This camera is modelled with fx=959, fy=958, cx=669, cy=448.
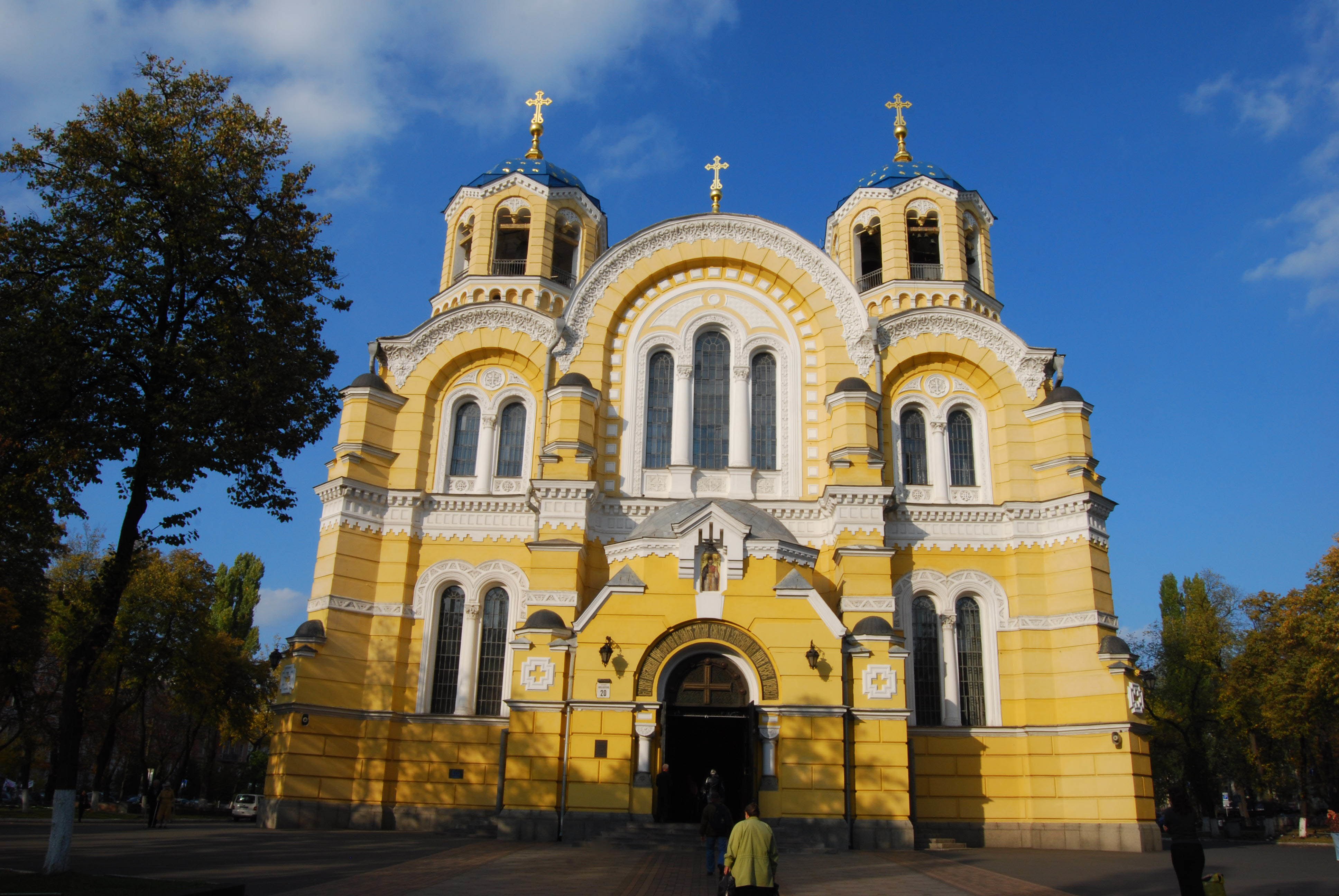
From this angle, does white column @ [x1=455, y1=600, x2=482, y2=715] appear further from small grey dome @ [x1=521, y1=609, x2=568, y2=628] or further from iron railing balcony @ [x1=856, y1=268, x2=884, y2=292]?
iron railing balcony @ [x1=856, y1=268, x2=884, y2=292]

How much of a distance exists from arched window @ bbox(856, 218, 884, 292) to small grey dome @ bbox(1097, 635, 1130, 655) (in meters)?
12.2

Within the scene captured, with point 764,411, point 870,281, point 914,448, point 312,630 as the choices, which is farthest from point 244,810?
point 870,281

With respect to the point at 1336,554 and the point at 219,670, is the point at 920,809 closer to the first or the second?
the point at 1336,554

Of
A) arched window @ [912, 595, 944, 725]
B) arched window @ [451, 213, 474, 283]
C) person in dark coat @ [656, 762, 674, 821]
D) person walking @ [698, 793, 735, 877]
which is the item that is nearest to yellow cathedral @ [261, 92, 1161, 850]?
arched window @ [912, 595, 944, 725]

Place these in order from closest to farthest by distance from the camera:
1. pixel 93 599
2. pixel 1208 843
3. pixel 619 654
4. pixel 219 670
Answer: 1. pixel 93 599
2. pixel 619 654
3. pixel 1208 843
4. pixel 219 670

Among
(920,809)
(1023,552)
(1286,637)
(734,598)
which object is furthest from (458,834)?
(1286,637)

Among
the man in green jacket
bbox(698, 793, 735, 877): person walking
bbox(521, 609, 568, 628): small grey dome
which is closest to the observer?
the man in green jacket

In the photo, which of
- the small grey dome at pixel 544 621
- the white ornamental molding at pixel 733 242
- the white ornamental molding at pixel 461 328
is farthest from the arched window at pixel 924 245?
the small grey dome at pixel 544 621

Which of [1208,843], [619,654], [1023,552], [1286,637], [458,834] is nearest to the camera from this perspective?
[619,654]

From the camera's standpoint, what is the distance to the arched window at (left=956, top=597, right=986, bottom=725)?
24734 mm

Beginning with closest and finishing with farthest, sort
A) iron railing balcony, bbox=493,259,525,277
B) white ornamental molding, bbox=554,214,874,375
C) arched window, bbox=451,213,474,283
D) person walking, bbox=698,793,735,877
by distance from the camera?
1. person walking, bbox=698,793,735,877
2. white ornamental molding, bbox=554,214,874,375
3. iron railing balcony, bbox=493,259,525,277
4. arched window, bbox=451,213,474,283

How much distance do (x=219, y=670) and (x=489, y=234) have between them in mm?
21934

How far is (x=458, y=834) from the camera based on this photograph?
76.9ft

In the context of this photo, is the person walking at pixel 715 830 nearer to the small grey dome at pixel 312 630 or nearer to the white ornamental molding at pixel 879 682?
the white ornamental molding at pixel 879 682
